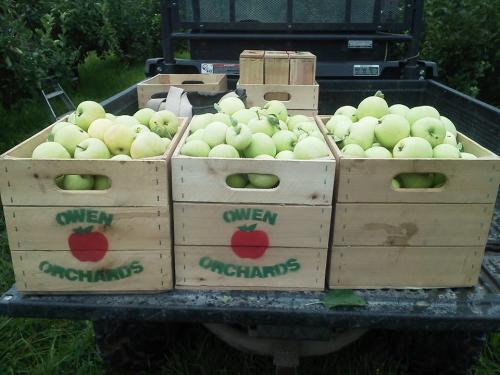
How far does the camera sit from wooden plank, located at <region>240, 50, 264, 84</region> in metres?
3.27

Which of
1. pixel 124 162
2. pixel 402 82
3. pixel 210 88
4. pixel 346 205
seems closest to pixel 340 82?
pixel 402 82

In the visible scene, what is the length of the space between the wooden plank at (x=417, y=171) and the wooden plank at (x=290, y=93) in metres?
1.52

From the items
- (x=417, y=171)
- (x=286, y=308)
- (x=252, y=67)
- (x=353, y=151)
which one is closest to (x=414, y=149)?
(x=417, y=171)

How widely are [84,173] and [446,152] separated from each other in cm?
126

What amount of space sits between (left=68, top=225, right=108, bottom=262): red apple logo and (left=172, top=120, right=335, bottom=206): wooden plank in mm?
305

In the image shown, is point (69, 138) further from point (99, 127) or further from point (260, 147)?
point (260, 147)

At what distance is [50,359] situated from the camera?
2715mm

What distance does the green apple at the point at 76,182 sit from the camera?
171 cm

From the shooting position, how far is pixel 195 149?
176 centimetres

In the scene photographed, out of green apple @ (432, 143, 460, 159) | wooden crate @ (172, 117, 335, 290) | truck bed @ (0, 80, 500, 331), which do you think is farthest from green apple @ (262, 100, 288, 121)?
truck bed @ (0, 80, 500, 331)

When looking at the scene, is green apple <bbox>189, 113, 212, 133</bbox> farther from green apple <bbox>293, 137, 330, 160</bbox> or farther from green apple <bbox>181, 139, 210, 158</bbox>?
green apple <bbox>293, 137, 330, 160</bbox>

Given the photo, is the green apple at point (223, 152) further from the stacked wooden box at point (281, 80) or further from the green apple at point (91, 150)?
the stacked wooden box at point (281, 80)

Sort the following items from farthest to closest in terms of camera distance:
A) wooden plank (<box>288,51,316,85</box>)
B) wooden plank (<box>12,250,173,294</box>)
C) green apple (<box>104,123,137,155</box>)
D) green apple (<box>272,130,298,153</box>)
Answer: wooden plank (<box>288,51,316,85</box>)
green apple (<box>272,130,298,153</box>)
green apple (<box>104,123,137,155</box>)
wooden plank (<box>12,250,173,294</box>)

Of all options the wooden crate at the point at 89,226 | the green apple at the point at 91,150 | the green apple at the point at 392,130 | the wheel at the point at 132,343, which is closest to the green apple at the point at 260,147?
the wooden crate at the point at 89,226
